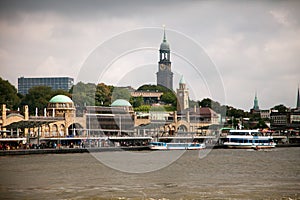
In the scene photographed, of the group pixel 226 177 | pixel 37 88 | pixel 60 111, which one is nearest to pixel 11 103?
pixel 37 88

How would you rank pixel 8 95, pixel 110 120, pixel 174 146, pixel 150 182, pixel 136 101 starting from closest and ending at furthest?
pixel 150 182
pixel 174 146
pixel 110 120
pixel 8 95
pixel 136 101

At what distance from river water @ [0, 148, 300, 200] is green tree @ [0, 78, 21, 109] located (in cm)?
8088

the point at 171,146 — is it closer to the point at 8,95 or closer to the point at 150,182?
the point at 8,95

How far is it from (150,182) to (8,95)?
101 m

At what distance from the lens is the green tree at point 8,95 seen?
450ft

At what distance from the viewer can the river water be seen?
123 ft

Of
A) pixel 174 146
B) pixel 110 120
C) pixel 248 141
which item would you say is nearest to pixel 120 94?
pixel 110 120

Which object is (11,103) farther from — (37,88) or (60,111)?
(60,111)

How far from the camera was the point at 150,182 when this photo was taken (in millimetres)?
43719

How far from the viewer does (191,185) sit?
138 feet

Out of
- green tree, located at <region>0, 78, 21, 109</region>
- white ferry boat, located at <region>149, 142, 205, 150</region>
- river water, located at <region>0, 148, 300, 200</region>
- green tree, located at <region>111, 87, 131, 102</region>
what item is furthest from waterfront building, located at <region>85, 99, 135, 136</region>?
river water, located at <region>0, 148, 300, 200</region>

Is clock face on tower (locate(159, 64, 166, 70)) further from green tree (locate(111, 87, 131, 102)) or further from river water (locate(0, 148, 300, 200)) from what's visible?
river water (locate(0, 148, 300, 200))

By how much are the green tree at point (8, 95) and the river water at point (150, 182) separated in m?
80.9

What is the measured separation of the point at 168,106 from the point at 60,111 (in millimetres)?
51966
